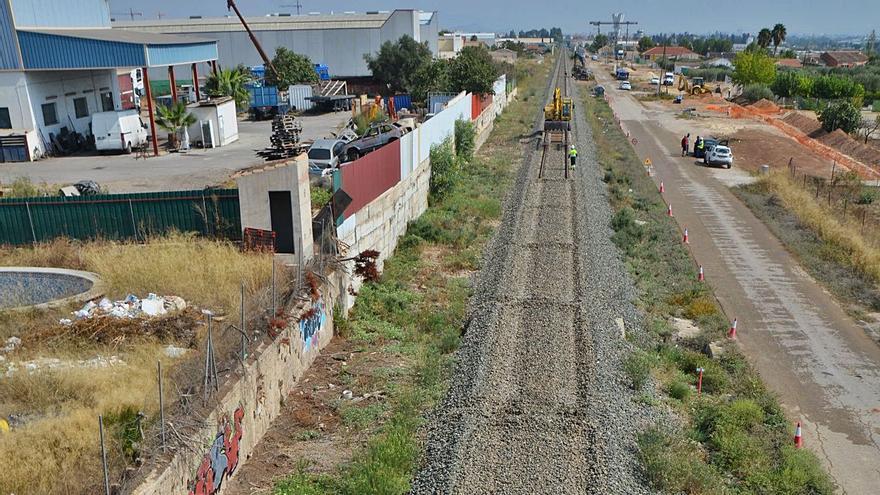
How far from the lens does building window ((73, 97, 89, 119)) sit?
1375 inches

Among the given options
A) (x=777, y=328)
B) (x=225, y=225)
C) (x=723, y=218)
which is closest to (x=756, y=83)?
(x=723, y=218)

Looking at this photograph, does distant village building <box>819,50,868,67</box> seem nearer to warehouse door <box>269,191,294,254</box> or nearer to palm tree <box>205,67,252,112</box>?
palm tree <box>205,67,252,112</box>

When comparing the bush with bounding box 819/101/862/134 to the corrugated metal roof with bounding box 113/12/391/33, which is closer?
the bush with bounding box 819/101/862/134

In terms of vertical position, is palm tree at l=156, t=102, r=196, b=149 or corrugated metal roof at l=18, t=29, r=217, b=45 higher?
corrugated metal roof at l=18, t=29, r=217, b=45

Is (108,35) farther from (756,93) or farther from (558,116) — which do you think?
(756,93)

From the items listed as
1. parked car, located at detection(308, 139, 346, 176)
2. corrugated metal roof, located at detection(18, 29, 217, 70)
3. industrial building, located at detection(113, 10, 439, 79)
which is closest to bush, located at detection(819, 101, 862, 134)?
industrial building, located at detection(113, 10, 439, 79)

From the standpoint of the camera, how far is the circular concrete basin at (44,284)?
14.9 m

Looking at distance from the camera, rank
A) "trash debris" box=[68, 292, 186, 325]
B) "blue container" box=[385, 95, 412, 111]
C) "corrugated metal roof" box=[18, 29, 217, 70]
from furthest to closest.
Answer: "blue container" box=[385, 95, 412, 111], "corrugated metal roof" box=[18, 29, 217, 70], "trash debris" box=[68, 292, 186, 325]

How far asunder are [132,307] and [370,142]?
56.0 ft

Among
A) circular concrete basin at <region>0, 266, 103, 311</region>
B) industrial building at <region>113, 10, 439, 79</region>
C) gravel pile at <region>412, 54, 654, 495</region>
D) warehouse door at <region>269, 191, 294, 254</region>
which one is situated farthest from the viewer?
industrial building at <region>113, 10, 439, 79</region>

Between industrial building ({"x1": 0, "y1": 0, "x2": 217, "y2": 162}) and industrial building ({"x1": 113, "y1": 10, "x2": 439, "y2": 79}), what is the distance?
3779 cm

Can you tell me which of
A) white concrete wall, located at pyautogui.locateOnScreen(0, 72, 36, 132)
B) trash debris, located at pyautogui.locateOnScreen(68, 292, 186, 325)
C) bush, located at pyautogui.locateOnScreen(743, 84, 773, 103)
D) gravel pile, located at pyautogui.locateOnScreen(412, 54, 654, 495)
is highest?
white concrete wall, located at pyautogui.locateOnScreen(0, 72, 36, 132)

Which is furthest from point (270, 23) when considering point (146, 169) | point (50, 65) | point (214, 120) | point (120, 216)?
point (120, 216)

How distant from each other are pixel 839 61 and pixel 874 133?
350ft
